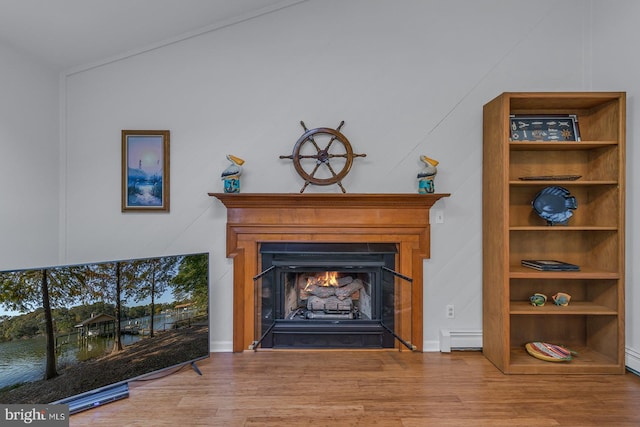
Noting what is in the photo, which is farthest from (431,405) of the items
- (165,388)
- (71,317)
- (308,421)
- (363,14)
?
(363,14)

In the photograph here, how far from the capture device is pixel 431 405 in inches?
77.1

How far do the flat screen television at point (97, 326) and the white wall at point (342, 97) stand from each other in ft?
1.64

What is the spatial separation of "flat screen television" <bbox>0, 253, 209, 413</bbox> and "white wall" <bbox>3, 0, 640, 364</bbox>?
50 cm

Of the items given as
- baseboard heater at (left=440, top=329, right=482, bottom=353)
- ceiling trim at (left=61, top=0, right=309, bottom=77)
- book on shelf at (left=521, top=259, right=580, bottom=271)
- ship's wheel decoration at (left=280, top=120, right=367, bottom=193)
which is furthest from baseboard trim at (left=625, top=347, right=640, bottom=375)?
ceiling trim at (left=61, top=0, right=309, bottom=77)

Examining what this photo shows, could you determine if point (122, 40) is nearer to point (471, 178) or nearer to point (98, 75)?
point (98, 75)

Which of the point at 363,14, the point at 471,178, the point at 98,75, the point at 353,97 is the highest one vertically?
the point at 363,14

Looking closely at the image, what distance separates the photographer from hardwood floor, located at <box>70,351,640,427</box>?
1.83m

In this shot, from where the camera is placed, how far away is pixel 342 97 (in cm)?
272

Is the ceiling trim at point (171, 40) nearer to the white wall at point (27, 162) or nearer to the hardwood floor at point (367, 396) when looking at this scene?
the white wall at point (27, 162)

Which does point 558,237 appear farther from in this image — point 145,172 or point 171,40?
point 171,40

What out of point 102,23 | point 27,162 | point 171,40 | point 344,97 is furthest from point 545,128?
point 27,162

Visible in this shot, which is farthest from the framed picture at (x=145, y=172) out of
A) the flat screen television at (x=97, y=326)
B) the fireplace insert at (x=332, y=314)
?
the fireplace insert at (x=332, y=314)

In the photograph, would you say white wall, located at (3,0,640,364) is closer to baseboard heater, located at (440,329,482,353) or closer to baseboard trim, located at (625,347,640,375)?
baseboard heater, located at (440,329,482,353)

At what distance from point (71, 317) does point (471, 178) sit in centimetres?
277
